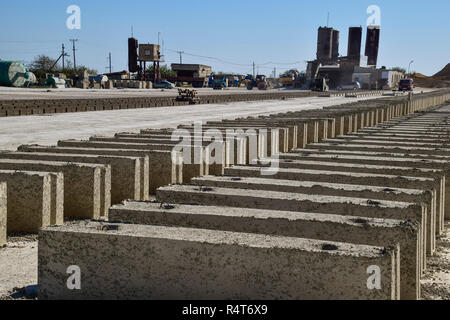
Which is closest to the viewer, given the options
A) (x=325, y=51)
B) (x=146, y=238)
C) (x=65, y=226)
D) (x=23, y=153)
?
(x=146, y=238)

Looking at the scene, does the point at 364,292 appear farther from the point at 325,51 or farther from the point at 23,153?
the point at 325,51

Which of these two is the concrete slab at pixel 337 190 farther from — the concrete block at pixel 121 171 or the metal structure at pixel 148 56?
the metal structure at pixel 148 56

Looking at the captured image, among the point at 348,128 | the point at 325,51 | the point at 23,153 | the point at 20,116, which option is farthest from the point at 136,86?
the point at 325,51

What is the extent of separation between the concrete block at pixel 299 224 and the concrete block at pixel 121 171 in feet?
8.09

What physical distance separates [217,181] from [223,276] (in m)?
1.97

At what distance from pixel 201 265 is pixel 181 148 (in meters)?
4.48

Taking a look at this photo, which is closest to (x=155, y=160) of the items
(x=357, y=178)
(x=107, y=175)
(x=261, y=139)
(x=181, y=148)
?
(x=181, y=148)

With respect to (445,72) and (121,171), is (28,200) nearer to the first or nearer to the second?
(121,171)

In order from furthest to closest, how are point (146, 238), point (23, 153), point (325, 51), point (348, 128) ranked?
point (325, 51) < point (348, 128) < point (23, 153) < point (146, 238)

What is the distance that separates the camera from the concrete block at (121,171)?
638 centimetres

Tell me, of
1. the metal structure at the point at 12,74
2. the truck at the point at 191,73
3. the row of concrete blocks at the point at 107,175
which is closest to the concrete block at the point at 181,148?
the row of concrete blocks at the point at 107,175

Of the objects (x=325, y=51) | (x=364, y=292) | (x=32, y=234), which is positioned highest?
(x=325, y=51)

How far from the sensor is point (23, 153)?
6766 mm

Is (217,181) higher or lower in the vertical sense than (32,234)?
higher
